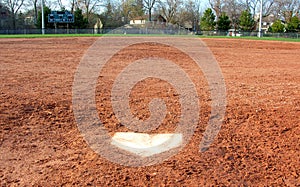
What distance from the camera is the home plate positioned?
149 inches

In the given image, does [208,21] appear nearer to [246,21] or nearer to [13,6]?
[246,21]

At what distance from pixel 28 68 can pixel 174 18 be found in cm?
7007

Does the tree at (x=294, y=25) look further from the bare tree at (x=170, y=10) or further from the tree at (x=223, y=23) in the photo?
the bare tree at (x=170, y=10)

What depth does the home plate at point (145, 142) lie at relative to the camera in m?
3.80

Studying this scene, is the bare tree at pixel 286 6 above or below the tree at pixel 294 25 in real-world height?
above

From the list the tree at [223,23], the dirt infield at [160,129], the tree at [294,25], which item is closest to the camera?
the dirt infield at [160,129]

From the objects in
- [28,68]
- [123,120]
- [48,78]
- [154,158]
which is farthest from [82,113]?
[28,68]

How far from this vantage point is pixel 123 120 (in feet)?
15.7

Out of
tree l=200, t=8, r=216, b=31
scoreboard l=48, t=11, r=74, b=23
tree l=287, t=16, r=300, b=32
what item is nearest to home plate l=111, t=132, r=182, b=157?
scoreboard l=48, t=11, r=74, b=23

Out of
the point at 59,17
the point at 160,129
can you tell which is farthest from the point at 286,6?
the point at 160,129

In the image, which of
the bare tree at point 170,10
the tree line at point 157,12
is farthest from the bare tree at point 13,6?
the bare tree at point 170,10

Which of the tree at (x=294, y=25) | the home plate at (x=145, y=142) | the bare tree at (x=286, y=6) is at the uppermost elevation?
the bare tree at (x=286, y=6)

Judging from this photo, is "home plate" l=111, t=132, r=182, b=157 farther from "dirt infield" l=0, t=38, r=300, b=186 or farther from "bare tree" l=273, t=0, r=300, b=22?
"bare tree" l=273, t=0, r=300, b=22

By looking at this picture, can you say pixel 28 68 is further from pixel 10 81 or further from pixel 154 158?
pixel 154 158
